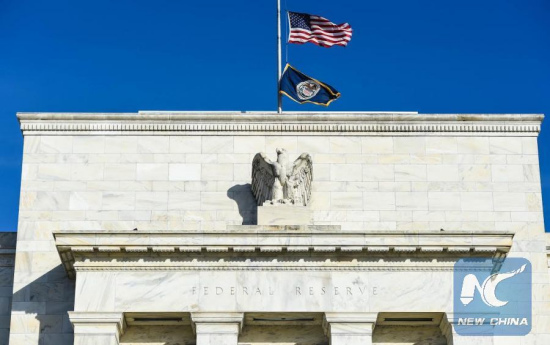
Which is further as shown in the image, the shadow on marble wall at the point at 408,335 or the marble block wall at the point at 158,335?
the shadow on marble wall at the point at 408,335

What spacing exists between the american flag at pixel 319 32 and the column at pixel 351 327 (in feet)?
40.0

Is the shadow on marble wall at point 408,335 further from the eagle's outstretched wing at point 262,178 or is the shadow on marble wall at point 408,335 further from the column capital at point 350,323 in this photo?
the eagle's outstretched wing at point 262,178

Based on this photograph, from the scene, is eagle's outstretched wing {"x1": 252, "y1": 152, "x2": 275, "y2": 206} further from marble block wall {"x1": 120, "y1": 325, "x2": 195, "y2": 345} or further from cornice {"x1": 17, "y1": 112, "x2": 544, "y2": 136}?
marble block wall {"x1": 120, "y1": 325, "x2": 195, "y2": 345}

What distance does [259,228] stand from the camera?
5072 cm

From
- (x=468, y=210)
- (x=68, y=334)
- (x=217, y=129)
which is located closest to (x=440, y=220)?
(x=468, y=210)

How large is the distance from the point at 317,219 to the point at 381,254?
164 inches

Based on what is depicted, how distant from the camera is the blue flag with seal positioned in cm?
5700

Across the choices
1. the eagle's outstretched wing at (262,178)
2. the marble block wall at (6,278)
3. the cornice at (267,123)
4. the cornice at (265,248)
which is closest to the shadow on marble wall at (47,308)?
the marble block wall at (6,278)

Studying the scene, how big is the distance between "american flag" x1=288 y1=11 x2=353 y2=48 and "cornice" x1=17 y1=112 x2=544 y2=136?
3.51 metres

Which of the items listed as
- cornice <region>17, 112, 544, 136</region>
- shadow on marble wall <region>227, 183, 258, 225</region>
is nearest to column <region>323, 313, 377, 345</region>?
shadow on marble wall <region>227, 183, 258, 225</region>

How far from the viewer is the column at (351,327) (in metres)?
49.7

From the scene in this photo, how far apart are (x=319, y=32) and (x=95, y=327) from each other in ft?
49.2

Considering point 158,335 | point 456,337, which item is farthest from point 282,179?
point 456,337

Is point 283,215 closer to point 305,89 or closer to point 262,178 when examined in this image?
point 262,178
